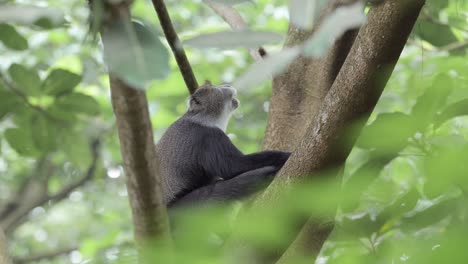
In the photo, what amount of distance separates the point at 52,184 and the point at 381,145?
31.9 ft

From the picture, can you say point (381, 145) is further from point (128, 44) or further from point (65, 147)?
point (65, 147)

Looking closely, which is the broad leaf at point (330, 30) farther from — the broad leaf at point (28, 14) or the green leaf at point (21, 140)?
the green leaf at point (21, 140)

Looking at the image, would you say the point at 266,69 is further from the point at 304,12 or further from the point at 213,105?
the point at 213,105

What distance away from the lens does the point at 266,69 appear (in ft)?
2.25

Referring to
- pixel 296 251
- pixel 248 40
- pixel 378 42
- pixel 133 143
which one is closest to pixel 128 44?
pixel 248 40

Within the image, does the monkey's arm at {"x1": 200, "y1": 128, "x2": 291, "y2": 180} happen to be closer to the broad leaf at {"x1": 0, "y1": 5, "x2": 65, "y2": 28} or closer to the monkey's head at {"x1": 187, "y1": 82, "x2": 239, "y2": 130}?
the monkey's head at {"x1": 187, "y1": 82, "x2": 239, "y2": 130}

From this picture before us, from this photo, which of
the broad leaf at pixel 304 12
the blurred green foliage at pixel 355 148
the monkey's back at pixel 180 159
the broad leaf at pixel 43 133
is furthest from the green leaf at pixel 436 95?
the monkey's back at pixel 180 159

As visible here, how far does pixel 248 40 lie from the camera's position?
0.74 metres

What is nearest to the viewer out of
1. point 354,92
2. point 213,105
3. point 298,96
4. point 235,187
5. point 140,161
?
point 140,161

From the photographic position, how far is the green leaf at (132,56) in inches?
Answer: 31.0

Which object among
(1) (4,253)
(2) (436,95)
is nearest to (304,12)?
(2) (436,95)

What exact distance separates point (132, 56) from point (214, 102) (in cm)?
465

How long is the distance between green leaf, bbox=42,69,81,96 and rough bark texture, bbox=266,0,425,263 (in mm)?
809

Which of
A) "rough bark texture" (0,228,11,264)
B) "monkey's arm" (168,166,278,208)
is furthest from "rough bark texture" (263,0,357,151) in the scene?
"rough bark texture" (0,228,11,264)
